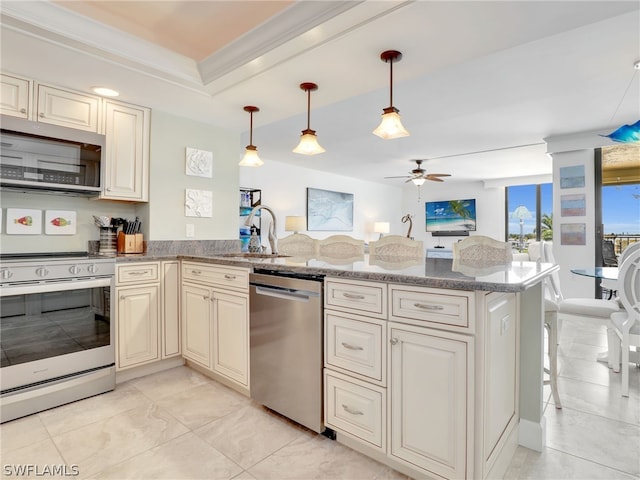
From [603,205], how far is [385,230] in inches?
162

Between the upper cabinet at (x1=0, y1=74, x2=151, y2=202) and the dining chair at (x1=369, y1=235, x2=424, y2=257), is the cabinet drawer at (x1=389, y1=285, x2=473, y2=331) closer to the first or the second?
the dining chair at (x1=369, y1=235, x2=424, y2=257)

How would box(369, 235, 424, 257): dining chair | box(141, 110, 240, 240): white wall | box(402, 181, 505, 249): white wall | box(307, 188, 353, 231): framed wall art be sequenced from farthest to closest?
box(402, 181, 505, 249): white wall
box(307, 188, 353, 231): framed wall art
box(141, 110, 240, 240): white wall
box(369, 235, 424, 257): dining chair

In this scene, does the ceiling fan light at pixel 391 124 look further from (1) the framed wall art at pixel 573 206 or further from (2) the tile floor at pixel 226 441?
(1) the framed wall art at pixel 573 206

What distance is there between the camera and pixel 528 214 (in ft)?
25.6

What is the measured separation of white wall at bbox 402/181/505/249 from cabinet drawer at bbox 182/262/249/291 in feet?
24.4

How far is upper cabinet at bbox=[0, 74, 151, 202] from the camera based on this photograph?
231 cm

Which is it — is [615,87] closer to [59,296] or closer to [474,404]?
[474,404]

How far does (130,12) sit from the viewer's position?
6.68 feet

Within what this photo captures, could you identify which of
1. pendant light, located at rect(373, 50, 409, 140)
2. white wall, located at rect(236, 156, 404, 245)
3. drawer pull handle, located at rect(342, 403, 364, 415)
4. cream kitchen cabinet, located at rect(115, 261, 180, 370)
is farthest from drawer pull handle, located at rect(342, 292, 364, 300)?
white wall, located at rect(236, 156, 404, 245)

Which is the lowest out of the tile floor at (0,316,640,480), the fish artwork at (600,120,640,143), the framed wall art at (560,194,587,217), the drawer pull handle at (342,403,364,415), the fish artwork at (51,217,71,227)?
the tile floor at (0,316,640,480)

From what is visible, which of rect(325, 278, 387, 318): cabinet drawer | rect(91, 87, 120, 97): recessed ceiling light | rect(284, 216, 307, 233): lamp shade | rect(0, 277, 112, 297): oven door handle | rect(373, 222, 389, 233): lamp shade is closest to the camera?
rect(325, 278, 387, 318): cabinet drawer

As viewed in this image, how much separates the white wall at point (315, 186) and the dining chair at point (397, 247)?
3329 millimetres

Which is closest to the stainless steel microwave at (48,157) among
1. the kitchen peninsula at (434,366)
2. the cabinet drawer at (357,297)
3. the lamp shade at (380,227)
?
the kitchen peninsula at (434,366)

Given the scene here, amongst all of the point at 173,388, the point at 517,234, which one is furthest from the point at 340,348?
the point at 517,234
